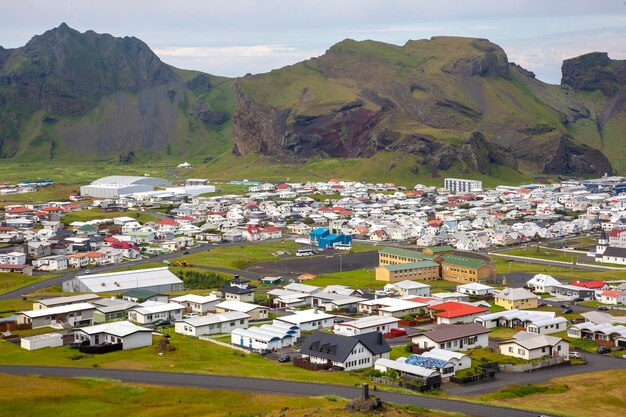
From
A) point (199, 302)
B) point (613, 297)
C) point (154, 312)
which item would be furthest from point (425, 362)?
point (613, 297)

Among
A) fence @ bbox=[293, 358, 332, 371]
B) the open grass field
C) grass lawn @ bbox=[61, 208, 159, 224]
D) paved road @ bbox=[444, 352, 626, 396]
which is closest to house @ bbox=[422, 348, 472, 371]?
paved road @ bbox=[444, 352, 626, 396]

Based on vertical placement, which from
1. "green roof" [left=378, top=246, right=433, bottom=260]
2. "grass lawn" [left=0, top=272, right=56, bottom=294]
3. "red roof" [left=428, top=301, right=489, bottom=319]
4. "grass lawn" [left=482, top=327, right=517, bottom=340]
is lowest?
"grass lawn" [left=482, top=327, right=517, bottom=340]

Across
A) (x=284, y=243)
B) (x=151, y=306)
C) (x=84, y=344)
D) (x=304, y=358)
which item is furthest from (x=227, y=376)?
(x=284, y=243)

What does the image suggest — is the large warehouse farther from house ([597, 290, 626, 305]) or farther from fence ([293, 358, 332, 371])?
fence ([293, 358, 332, 371])

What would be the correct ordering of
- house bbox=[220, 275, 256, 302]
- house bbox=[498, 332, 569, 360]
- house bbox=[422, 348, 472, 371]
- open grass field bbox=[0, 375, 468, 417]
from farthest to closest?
house bbox=[220, 275, 256, 302]
house bbox=[498, 332, 569, 360]
house bbox=[422, 348, 472, 371]
open grass field bbox=[0, 375, 468, 417]

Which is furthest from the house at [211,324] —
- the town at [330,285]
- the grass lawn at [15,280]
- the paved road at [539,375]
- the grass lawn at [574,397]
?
the grass lawn at [15,280]

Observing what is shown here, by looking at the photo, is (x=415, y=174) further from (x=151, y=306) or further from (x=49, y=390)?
(x=49, y=390)

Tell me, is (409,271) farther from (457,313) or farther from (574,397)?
(574,397)

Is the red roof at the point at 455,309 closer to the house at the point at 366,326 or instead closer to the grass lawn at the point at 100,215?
the house at the point at 366,326

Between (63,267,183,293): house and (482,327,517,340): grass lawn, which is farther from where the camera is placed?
(63,267,183,293): house
